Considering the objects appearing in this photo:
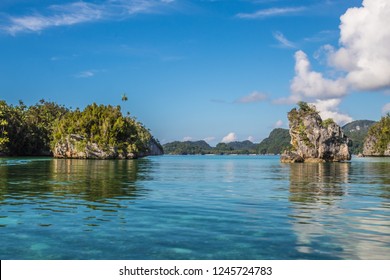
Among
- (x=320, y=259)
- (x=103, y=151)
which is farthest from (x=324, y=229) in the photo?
(x=103, y=151)

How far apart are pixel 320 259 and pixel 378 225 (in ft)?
24.4

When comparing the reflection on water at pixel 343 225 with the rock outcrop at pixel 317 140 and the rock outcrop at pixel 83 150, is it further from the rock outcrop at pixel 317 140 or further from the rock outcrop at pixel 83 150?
the rock outcrop at pixel 83 150

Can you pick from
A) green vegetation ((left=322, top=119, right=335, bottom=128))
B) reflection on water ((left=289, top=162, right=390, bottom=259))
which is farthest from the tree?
reflection on water ((left=289, top=162, right=390, bottom=259))

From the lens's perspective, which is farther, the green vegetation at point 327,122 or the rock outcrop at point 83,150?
the rock outcrop at point 83,150

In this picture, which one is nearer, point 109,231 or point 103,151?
point 109,231

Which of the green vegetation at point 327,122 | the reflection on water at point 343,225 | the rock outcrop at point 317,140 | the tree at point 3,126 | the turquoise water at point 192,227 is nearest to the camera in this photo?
the turquoise water at point 192,227

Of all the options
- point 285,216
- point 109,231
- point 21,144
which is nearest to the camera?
point 109,231

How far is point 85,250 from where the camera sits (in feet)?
43.4

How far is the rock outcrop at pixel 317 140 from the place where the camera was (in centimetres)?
14338

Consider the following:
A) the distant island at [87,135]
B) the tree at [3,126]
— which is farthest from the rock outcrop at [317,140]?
the tree at [3,126]

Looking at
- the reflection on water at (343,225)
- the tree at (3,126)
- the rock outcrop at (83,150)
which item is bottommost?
the reflection on water at (343,225)

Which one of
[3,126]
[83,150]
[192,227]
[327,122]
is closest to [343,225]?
[192,227]

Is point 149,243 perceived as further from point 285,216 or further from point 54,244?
point 285,216

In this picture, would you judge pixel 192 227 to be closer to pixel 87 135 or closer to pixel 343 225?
pixel 343 225
